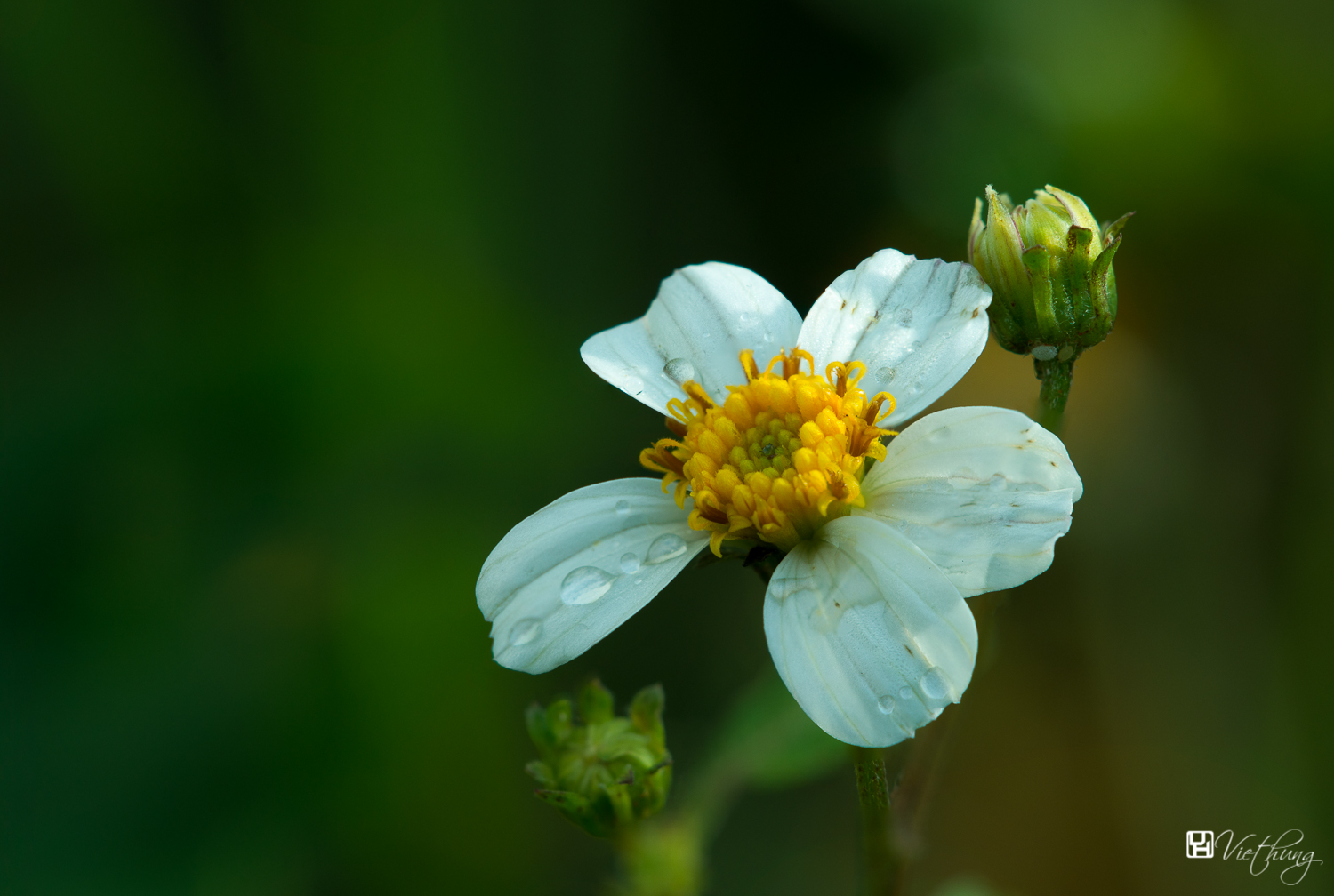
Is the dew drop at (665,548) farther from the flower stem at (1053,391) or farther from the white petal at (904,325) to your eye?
the flower stem at (1053,391)

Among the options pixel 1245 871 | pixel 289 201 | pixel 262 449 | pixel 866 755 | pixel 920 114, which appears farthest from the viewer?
pixel 920 114

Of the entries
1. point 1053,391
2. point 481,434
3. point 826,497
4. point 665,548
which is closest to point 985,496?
point 826,497

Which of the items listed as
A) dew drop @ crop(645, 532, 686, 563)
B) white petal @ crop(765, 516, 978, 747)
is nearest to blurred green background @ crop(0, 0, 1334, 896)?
dew drop @ crop(645, 532, 686, 563)

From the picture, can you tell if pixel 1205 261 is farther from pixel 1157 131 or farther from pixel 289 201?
pixel 289 201

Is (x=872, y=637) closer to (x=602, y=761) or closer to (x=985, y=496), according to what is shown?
(x=985, y=496)

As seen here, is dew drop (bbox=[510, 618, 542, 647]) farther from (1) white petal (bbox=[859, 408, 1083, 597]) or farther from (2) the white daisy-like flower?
(1) white petal (bbox=[859, 408, 1083, 597])

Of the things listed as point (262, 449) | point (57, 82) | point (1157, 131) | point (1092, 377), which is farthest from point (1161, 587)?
point (57, 82)

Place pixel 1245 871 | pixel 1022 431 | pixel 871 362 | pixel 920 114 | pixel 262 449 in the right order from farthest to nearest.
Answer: pixel 920 114, pixel 262 449, pixel 1245 871, pixel 871 362, pixel 1022 431
